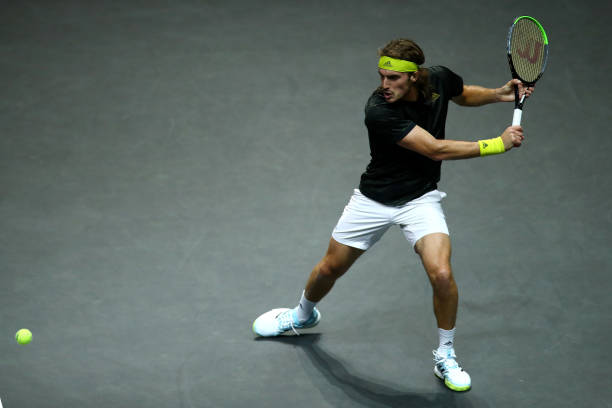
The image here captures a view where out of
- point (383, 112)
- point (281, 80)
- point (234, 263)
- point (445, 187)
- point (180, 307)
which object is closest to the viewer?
point (383, 112)

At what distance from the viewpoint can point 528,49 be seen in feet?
14.9

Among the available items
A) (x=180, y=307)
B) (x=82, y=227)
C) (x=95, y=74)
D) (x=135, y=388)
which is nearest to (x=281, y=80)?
(x=95, y=74)

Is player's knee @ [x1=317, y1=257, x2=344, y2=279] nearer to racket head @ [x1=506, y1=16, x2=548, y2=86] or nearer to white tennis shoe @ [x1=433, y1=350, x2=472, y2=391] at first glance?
white tennis shoe @ [x1=433, y1=350, x2=472, y2=391]

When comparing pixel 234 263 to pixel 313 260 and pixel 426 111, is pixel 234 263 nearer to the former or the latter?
pixel 313 260

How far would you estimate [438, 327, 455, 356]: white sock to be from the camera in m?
4.33

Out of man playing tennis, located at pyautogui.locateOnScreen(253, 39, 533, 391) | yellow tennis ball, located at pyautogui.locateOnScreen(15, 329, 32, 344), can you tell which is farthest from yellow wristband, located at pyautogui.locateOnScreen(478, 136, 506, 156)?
yellow tennis ball, located at pyautogui.locateOnScreen(15, 329, 32, 344)

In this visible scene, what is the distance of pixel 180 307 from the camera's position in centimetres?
497

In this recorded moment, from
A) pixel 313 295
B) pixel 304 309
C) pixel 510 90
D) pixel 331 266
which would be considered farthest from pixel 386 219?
pixel 510 90

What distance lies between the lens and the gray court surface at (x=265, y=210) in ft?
14.7

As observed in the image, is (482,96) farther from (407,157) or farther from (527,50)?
(407,157)

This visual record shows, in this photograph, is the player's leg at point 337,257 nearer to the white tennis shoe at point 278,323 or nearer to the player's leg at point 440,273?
the white tennis shoe at point 278,323

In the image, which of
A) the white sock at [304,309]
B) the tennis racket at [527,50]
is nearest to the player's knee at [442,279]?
the white sock at [304,309]

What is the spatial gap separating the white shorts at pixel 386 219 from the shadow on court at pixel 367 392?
25.9 inches

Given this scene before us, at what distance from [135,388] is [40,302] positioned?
3.28ft
